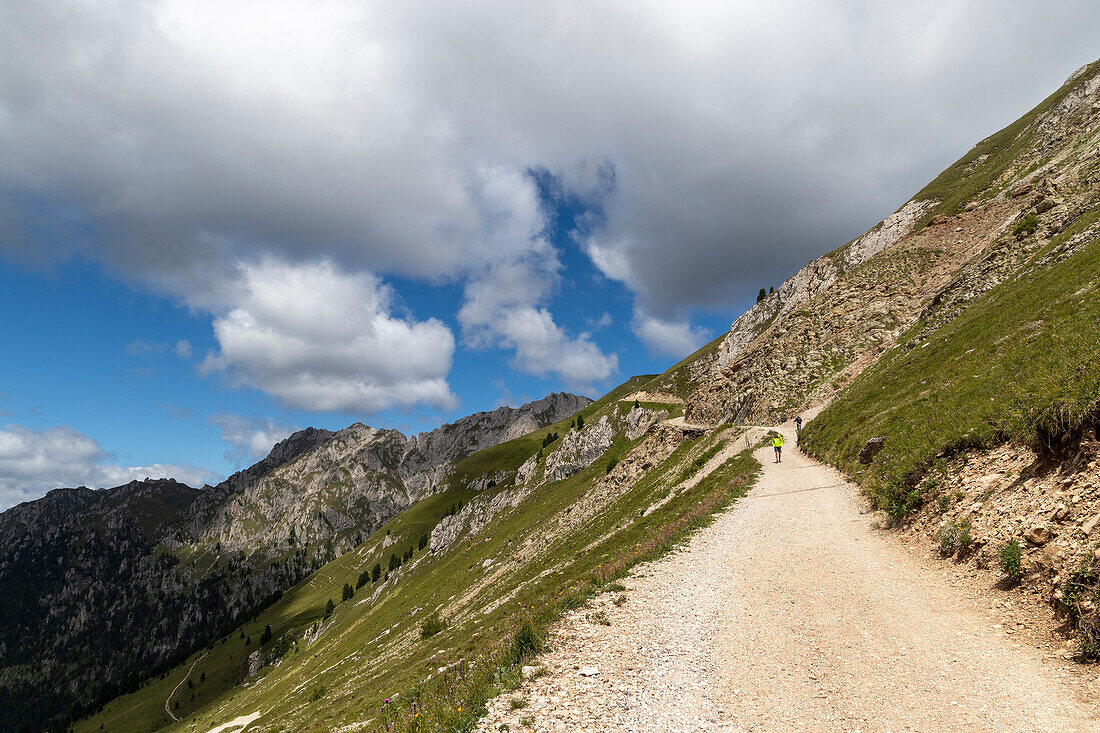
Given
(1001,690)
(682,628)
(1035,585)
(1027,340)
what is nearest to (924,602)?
(1035,585)

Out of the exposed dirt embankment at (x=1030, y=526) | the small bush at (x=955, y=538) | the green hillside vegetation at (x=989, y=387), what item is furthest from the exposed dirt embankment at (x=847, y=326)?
the small bush at (x=955, y=538)

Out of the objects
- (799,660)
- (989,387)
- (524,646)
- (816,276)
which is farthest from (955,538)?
(816,276)

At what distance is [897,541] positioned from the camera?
51.6 ft

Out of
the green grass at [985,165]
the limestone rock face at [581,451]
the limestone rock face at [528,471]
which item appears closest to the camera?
the green grass at [985,165]

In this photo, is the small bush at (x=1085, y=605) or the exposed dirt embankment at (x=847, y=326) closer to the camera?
the small bush at (x=1085, y=605)

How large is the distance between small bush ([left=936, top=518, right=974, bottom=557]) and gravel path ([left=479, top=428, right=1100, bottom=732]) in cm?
83

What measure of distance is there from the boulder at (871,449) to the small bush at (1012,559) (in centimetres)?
1450

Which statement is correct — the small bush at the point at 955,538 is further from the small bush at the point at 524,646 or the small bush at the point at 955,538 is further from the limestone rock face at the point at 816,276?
the limestone rock face at the point at 816,276

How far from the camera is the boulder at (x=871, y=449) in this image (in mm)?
24464

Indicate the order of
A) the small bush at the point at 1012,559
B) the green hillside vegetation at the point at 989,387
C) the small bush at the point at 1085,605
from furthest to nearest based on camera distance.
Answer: the green hillside vegetation at the point at 989,387 < the small bush at the point at 1012,559 < the small bush at the point at 1085,605

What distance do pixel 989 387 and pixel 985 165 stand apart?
121851 millimetres

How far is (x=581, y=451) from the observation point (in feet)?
458

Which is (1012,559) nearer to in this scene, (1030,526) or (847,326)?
(1030,526)

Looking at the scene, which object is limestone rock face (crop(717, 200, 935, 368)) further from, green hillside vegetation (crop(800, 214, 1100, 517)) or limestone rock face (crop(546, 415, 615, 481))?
green hillside vegetation (crop(800, 214, 1100, 517))
